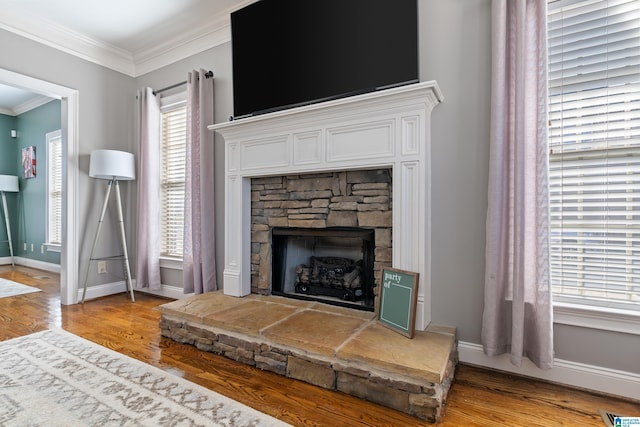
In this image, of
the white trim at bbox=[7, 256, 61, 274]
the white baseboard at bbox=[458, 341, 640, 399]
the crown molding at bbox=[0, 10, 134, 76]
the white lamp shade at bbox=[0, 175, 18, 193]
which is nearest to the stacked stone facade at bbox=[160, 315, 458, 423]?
the white baseboard at bbox=[458, 341, 640, 399]

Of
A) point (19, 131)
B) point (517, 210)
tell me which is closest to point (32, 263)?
point (19, 131)

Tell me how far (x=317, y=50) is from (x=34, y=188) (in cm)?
579

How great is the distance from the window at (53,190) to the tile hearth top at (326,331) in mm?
4119

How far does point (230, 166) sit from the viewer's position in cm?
278

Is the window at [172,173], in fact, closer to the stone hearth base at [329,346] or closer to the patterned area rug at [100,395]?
the stone hearth base at [329,346]

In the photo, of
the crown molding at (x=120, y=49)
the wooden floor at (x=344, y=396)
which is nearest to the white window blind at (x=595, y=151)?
the wooden floor at (x=344, y=396)

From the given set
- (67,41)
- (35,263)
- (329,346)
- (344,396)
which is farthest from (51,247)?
(344,396)

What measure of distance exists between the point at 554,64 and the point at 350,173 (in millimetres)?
1348

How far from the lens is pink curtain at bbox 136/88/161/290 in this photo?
3521 millimetres

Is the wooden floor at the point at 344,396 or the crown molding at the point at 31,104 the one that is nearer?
the wooden floor at the point at 344,396

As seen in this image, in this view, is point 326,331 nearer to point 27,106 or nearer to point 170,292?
point 170,292

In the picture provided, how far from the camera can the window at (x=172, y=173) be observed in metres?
3.54

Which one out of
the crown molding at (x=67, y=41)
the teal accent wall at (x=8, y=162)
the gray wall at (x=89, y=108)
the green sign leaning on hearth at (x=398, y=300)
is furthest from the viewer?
the teal accent wall at (x=8, y=162)

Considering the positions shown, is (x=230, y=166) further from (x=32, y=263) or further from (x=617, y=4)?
(x=32, y=263)
